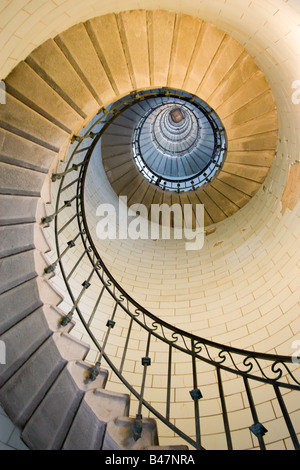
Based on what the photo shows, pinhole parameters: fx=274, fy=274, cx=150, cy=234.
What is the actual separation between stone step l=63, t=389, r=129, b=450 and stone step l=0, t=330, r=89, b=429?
0.35 metres

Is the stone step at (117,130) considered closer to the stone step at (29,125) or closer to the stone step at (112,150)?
the stone step at (112,150)

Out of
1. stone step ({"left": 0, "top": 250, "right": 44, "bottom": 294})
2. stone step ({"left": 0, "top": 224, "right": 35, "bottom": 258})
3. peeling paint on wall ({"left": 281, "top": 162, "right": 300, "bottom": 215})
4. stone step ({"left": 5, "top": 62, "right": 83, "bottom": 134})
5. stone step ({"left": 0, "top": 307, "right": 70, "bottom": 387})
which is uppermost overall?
stone step ({"left": 5, "top": 62, "right": 83, "bottom": 134})

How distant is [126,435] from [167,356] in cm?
178

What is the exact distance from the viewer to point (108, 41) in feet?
10.2

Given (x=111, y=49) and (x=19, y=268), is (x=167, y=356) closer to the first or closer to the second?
(x=19, y=268)

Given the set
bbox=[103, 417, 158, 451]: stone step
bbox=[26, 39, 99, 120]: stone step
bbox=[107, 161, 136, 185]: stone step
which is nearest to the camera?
bbox=[103, 417, 158, 451]: stone step

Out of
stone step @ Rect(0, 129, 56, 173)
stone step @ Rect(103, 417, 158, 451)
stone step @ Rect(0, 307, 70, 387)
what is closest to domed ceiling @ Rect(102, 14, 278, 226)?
stone step @ Rect(0, 129, 56, 173)

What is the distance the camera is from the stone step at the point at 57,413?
2074 millimetres

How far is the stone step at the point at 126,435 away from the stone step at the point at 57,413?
32 cm

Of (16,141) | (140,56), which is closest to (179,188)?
(140,56)

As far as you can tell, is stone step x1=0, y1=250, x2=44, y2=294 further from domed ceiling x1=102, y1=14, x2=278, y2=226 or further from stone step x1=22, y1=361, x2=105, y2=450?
domed ceiling x1=102, y1=14, x2=278, y2=226

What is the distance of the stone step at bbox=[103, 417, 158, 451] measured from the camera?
6.48 feet
